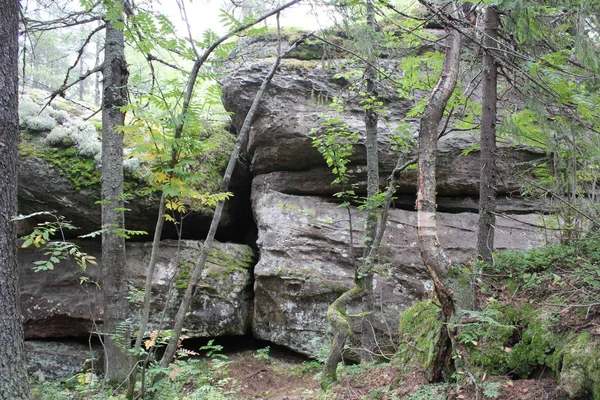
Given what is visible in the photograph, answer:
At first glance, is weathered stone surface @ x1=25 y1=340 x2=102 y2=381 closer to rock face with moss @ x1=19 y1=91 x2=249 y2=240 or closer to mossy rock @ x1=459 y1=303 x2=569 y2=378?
rock face with moss @ x1=19 y1=91 x2=249 y2=240

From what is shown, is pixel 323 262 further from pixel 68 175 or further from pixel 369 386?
pixel 68 175

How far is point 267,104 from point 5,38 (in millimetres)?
5928

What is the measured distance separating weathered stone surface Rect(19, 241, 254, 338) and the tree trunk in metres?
1.35

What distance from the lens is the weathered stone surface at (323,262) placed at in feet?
26.5

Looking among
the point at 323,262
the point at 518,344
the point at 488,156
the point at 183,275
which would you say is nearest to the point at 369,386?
the point at 518,344

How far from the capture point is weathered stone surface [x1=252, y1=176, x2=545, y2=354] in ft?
26.5

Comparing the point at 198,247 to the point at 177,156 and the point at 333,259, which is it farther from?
the point at 177,156

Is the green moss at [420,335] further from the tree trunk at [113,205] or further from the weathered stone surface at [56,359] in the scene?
the weathered stone surface at [56,359]

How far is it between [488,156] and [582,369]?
2615 mm

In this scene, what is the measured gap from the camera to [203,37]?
169 inches

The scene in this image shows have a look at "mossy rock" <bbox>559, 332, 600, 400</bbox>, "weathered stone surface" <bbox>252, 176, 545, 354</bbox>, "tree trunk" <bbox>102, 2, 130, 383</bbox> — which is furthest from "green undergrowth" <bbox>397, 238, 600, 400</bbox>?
"tree trunk" <bbox>102, 2, 130, 383</bbox>

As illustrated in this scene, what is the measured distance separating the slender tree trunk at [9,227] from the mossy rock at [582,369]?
179 inches

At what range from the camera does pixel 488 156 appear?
486cm

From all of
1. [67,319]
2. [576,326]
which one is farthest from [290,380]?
[576,326]
